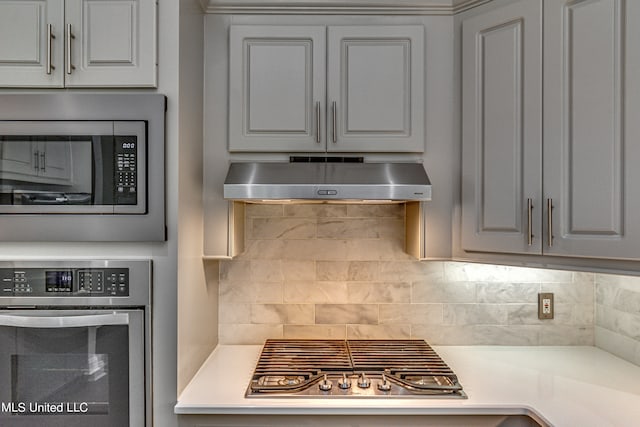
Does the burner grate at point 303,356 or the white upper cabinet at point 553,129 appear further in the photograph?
the burner grate at point 303,356

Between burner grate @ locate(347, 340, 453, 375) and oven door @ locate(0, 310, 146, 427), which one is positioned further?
burner grate @ locate(347, 340, 453, 375)

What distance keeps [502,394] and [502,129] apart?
91 centimetres

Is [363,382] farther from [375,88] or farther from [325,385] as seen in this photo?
[375,88]

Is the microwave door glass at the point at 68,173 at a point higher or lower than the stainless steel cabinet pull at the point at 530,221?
higher

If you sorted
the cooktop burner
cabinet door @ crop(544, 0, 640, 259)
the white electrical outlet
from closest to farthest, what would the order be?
cabinet door @ crop(544, 0, 640, 259) < the cooktop burner < the white electrical outlet

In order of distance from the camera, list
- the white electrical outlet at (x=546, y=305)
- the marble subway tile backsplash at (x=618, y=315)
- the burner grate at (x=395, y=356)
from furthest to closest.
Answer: the white electrical outlet at (x=546, y=305)
the marble subway tile backsplash at (x=618, y=315)
the burner grate at (x=395, y=356)

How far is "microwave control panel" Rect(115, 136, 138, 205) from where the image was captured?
138 centimetres

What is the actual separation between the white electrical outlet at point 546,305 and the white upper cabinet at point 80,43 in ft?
6.06

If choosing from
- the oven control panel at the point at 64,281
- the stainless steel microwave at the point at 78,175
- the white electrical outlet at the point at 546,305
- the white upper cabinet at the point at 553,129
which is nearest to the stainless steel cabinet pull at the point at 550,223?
the white upper cabinet at the point at 553,129

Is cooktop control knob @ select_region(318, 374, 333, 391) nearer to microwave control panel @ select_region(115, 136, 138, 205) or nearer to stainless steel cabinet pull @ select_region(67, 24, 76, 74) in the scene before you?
microwave control panel @ select_region(115, 136, 138, 205)

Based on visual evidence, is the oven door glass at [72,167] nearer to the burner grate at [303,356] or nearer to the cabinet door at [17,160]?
the cabinet door at [17,160]

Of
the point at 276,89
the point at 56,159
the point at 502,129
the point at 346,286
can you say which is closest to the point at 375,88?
the point at 276,89

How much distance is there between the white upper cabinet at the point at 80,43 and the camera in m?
1.38

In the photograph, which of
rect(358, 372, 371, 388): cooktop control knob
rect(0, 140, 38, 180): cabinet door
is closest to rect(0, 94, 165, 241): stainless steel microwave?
rect(0, 140, 38, 180): cabinet door
